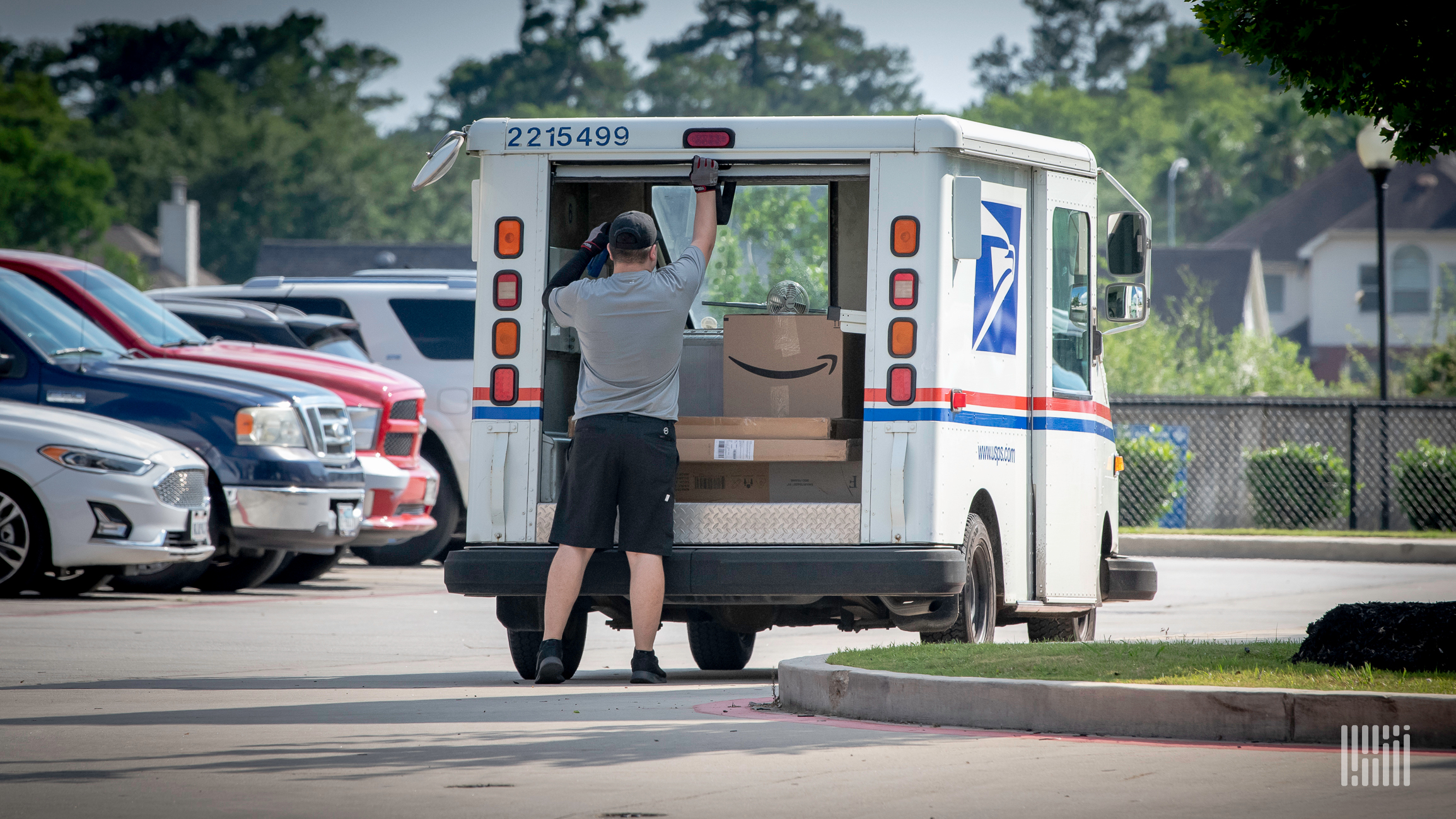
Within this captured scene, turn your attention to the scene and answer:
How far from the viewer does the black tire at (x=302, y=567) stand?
15.0m

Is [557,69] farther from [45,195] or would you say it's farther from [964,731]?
[964,731]

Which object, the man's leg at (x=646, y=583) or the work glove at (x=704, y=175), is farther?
the work glove at (x=704, y=175)

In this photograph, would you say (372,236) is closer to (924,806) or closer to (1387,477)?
(1387,477)

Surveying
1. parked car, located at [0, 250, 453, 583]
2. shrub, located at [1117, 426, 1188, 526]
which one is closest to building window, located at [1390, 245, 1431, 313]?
shrub, located at [1117, 426, 1188, 526]

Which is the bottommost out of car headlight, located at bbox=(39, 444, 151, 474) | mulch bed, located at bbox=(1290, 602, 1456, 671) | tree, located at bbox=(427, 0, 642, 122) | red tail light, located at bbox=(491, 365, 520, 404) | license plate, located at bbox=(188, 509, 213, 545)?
mulch bed, located at bbox=(1290, 602, 1456, 671)

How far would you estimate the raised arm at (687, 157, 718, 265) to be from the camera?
27.7 feet

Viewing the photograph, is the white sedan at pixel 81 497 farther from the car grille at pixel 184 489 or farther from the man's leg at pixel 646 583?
the man's leg at pixel 646 583

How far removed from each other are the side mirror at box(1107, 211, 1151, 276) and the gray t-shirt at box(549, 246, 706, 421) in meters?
2.54

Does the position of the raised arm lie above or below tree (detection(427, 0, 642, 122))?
below

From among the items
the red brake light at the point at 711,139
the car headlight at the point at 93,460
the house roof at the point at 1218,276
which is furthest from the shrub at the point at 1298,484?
the house roof at the point at 1218,276

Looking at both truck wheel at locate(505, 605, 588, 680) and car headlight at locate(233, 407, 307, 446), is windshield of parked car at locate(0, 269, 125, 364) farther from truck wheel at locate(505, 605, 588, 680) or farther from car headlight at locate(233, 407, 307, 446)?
truck wheel at locate(505, 605, 588, 680)

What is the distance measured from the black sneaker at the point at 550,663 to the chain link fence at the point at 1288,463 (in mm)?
15274

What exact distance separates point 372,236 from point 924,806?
83129mm

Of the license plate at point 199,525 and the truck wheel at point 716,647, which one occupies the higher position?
the license plate at point 199,525
